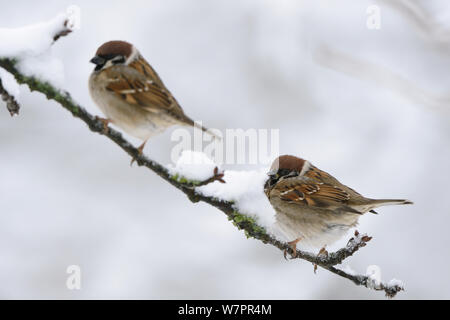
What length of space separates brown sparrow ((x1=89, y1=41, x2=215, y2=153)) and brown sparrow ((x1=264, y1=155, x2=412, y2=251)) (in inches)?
32.0

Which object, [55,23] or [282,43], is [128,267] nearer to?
[282,43]

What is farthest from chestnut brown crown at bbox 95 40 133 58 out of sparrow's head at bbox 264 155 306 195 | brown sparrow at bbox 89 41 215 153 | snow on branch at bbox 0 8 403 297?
sparrow's head at bbox 264 155 306 195

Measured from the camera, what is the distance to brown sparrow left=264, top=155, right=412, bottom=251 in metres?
2.26

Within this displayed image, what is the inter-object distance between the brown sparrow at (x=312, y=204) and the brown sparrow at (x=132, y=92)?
2.67 ft

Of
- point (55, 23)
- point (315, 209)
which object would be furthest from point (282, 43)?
point (55, 23)

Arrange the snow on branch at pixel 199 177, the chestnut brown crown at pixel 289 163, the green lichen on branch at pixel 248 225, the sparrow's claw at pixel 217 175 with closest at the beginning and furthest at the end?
the snow on branch at pixel 199 177 → the sparrow's claw at pixel 217 175 → the green lichen on branch at pixel 248 225 → the chestnut brown crown at pixel 289 163

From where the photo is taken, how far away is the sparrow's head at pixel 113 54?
146cm

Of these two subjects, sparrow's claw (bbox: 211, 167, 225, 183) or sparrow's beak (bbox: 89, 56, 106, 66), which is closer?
sparrow's claw (bbox: 211, 167, 225, 183)

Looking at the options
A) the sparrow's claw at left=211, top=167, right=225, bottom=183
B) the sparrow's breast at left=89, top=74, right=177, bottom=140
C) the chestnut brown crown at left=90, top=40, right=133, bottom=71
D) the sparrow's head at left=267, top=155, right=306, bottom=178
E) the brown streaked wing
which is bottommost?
the sparrow's claw at left=211, top=167, right=225, bottom=183

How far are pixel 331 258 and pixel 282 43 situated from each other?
3.66m

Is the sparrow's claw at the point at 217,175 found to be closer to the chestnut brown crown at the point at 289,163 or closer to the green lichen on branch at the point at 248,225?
the green lichen on branch at the point at 248,225

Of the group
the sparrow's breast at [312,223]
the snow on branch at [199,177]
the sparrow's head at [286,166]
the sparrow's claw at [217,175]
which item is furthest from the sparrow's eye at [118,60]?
the sparrow's breast at [312,223]

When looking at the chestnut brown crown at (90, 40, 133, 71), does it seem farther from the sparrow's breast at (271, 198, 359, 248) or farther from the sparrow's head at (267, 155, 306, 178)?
the sparrow's breast at (271, 198, 359, 248)

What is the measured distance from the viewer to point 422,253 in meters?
4.24
